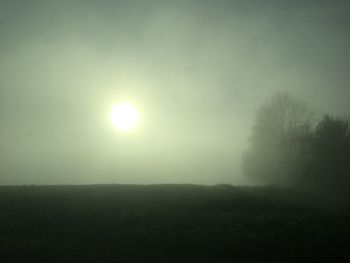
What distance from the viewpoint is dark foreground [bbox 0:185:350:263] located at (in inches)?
770

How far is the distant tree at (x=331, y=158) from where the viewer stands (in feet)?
153

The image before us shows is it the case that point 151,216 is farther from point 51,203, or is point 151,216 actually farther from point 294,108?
point 294,108

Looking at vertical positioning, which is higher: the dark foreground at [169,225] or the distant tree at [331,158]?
the distant tree at [331,158]

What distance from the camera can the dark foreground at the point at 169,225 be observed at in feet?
64.2

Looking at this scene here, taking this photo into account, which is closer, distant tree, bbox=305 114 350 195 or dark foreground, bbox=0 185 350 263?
dark foreground, bbox=0 185 350 263

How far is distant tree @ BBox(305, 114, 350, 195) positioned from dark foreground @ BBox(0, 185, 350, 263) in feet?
47.3

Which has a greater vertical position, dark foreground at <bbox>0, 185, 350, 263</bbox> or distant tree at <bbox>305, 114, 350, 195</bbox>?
distant tree at <bbox>305, 114, 350, 195</bbox>

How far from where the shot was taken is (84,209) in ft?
91.3

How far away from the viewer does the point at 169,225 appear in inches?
945

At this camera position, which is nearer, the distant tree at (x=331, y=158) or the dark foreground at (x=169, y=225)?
the dark foreground at (x=169, y=225)

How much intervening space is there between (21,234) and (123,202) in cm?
788

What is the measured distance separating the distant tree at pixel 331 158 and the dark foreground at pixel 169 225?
14.4m

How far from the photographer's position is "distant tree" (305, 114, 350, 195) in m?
46.8

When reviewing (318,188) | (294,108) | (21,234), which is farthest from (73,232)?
(294,108)
